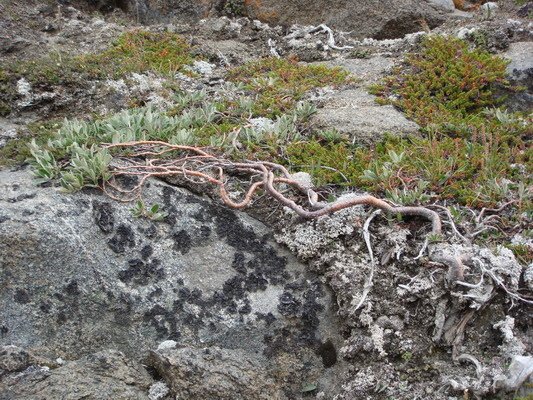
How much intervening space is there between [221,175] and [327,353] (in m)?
1.82

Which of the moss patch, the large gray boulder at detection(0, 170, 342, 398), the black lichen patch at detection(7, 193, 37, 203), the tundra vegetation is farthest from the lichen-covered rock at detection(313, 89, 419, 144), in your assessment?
the black lichen patch at detection(7, 193, 37, 203)

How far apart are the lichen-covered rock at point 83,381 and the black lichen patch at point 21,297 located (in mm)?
579

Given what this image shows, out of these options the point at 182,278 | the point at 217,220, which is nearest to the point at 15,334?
the point at 182,278

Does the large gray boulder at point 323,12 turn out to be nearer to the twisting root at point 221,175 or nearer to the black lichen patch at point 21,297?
the twisting root at point 221,175

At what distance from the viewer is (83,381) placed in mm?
3719

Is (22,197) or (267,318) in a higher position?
(22,197)

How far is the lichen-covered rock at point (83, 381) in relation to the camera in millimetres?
3641

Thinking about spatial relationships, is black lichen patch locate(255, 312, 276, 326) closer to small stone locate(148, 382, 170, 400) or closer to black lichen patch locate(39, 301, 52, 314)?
small stone locate(148, 382, 170, 400)

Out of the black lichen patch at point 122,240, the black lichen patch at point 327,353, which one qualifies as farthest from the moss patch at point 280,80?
the black lichen patch at point 327,353

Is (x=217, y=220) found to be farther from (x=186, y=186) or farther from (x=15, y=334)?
(x=15, y=334)

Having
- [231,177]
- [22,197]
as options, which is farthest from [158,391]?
[231,177]

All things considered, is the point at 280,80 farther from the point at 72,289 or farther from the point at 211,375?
the point at 211,375

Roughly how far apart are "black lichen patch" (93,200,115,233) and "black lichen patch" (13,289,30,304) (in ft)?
2.41

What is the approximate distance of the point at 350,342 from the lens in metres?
4.25
